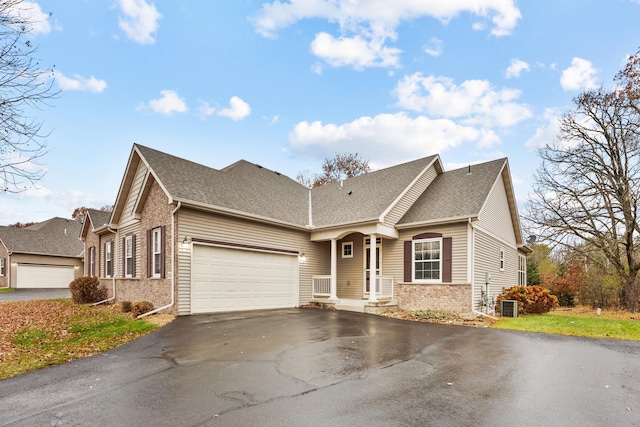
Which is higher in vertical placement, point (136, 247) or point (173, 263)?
point (136, 247)

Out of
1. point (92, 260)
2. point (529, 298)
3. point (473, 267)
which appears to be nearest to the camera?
point (473, 267)

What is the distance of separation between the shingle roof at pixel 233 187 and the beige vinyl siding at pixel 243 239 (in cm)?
51

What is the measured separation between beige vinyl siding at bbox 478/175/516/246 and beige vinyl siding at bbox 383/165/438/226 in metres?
2.90

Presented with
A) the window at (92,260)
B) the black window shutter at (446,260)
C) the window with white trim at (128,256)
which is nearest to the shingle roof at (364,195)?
the black window shutter at (446,260)

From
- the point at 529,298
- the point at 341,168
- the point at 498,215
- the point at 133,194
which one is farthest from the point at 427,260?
the point at 341,168

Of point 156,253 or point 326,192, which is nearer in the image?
point 156,253

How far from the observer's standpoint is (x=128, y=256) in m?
15.6

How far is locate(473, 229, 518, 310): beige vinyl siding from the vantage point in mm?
13381

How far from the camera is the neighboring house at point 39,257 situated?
2872 centimetres

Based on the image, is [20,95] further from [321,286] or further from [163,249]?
[321,286]

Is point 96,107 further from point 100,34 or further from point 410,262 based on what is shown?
point 410,262

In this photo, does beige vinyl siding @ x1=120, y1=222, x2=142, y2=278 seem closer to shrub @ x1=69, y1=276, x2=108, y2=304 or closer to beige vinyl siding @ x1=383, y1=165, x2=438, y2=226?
shrub @ x1=69, y1=276, x2=108, y2=304

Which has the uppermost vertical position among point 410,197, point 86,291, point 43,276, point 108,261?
point 410,197

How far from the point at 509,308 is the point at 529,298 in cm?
135
